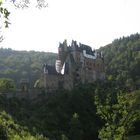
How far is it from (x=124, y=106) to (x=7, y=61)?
358ft

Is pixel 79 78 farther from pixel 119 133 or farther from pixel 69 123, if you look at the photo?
pixel 119 133

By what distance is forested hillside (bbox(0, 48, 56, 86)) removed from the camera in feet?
402

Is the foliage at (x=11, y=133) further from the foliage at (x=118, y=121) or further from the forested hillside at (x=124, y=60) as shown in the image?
the forested hillside at (x=124, y=60)

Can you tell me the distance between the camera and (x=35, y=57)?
162625 millimetres

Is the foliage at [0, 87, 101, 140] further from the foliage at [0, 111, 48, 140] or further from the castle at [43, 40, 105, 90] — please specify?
the foliage at [0, 111, 48, 140]

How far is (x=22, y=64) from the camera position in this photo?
5448 inches

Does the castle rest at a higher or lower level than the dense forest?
higher

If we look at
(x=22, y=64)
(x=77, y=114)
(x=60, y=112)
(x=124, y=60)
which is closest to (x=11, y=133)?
(x=60, y=112)

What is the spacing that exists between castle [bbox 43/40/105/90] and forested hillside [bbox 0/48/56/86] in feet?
79.1

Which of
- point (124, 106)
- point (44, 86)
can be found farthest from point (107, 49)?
point (124, 106)

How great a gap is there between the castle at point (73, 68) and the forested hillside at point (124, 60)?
1236cm

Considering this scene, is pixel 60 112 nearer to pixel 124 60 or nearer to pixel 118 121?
pixel 118 121

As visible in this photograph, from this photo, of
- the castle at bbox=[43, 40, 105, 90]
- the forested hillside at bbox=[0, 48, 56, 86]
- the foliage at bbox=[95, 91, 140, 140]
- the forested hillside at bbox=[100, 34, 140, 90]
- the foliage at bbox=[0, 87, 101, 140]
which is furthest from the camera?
the forested hillside at bbox=[100, 34, 140, 90]

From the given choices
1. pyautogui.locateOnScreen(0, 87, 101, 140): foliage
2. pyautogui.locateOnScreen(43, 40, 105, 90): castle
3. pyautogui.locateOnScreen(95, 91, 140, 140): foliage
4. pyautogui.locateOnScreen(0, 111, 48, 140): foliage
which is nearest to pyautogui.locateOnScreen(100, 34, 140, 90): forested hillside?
pyautogui.locateOnScreen(43, 40, 105, 90): castle
